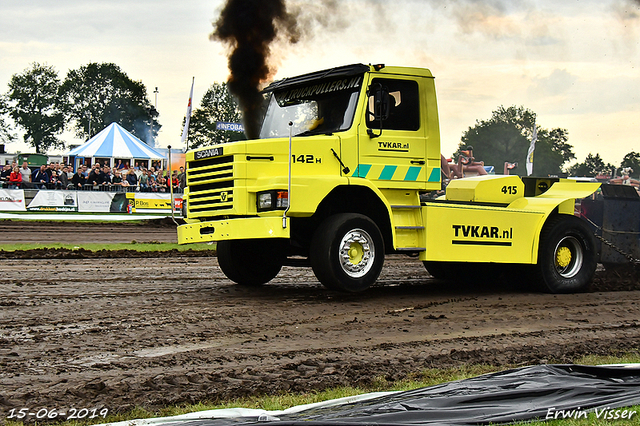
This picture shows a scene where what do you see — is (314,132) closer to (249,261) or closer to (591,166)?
(249,261)

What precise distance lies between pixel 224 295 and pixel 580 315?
433cm

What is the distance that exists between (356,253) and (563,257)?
12.1 ft

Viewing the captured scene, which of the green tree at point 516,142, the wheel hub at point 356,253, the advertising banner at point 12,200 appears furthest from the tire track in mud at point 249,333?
the green tree at point 516,142

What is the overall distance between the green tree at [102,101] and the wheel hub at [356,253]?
3942 inches

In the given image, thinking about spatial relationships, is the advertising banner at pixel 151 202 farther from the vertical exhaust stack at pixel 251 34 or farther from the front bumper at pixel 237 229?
the front bumper at pixel 237 229

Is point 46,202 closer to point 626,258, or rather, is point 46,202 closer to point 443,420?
point 626,258

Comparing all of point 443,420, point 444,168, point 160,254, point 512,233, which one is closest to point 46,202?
point 160,254

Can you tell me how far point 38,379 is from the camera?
4926 millimetres

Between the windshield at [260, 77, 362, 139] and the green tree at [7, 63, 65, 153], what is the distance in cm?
10380

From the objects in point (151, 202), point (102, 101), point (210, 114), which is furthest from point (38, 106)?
point (151, 202)

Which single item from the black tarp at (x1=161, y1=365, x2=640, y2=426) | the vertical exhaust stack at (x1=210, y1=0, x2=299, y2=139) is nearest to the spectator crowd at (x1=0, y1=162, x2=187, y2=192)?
the vertical exhaust stack at (x1=210, y1=0, x2=299, y2=139)

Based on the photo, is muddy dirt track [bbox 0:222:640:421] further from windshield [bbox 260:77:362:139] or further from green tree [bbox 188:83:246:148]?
green tree [bbox 188:83:246:148]

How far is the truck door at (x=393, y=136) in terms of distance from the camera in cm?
932

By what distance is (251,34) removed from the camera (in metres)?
16.3
